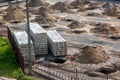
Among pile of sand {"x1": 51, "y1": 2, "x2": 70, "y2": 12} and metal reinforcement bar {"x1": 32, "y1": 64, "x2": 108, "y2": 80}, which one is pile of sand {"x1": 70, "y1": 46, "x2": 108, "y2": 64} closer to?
metal reinforcement bar {"x1": 32, "y1": 64, "x2": 108, "y2": 80}

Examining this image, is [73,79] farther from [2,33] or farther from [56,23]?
[56,23]

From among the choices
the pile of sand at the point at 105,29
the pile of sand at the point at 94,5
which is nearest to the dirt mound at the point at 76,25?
the pile of sand at the point at 105,29

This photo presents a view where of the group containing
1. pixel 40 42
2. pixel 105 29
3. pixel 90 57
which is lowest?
pixel 90 57

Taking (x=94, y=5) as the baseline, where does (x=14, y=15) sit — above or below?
below

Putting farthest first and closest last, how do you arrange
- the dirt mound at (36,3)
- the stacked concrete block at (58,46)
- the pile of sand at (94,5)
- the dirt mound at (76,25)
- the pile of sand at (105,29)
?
the dirt mound at (36,3) < the pile of sand at (94,5) < the dirt mound at (76,25) < the pile of sand at (105,29) < the stacked concrete block at (58,46)

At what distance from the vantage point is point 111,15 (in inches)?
1847

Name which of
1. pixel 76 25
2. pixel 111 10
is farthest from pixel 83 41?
pixel 111 10

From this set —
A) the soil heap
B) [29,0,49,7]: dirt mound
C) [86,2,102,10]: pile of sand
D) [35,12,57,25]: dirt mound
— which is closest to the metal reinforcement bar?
[35,12,57,25]: dirt mound

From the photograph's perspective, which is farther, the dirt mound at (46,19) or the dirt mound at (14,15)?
the dirt mound at (14,15)

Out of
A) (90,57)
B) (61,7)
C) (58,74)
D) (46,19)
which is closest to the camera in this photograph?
(58,74)

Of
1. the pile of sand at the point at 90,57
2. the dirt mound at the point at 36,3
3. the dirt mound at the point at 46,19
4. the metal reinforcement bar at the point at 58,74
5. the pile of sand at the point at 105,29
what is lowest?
the metal reinforcement bar at the point at 58,74

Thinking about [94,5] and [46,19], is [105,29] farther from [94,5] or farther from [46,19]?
[94,5]

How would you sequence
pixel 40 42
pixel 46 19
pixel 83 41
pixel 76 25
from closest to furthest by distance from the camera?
pixel 40 42 → pixel 83 41 → pixel 76 25 → pixel 46 19

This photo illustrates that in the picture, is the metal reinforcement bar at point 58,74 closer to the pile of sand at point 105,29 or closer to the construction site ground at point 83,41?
the construction site ground at point 83,41
